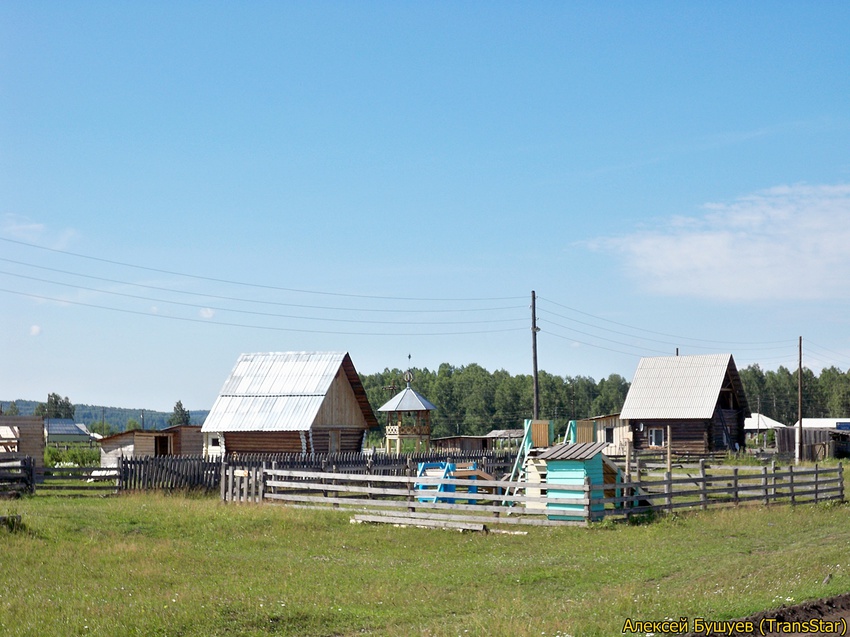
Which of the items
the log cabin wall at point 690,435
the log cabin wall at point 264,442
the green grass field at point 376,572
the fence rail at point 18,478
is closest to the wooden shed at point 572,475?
the green grass field at point 376,572

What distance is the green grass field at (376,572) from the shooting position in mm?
12156

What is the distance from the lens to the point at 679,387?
65500mm

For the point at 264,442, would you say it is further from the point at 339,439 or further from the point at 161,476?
the point at 161,476

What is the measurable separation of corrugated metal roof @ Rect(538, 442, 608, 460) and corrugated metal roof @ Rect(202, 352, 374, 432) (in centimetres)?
2397

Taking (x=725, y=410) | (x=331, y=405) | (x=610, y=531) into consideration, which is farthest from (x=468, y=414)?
(x=610, y=531)

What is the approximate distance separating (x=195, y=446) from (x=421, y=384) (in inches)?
4323

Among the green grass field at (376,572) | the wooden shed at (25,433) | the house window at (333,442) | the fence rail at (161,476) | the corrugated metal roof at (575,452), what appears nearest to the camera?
the green grass field at (376,572)

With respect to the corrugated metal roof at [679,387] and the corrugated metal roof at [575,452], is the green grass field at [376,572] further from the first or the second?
the corrugated metal roof at [679,387]

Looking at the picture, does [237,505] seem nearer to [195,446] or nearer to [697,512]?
[697,512]

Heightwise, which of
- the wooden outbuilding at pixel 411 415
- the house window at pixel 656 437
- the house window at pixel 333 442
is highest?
the wooden outbuilding at pixel 411 415

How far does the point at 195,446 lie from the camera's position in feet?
194

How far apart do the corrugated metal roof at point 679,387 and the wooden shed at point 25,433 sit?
3863 cm

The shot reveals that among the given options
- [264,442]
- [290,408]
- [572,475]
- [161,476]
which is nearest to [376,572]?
[572,475]

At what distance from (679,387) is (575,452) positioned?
4303cm
